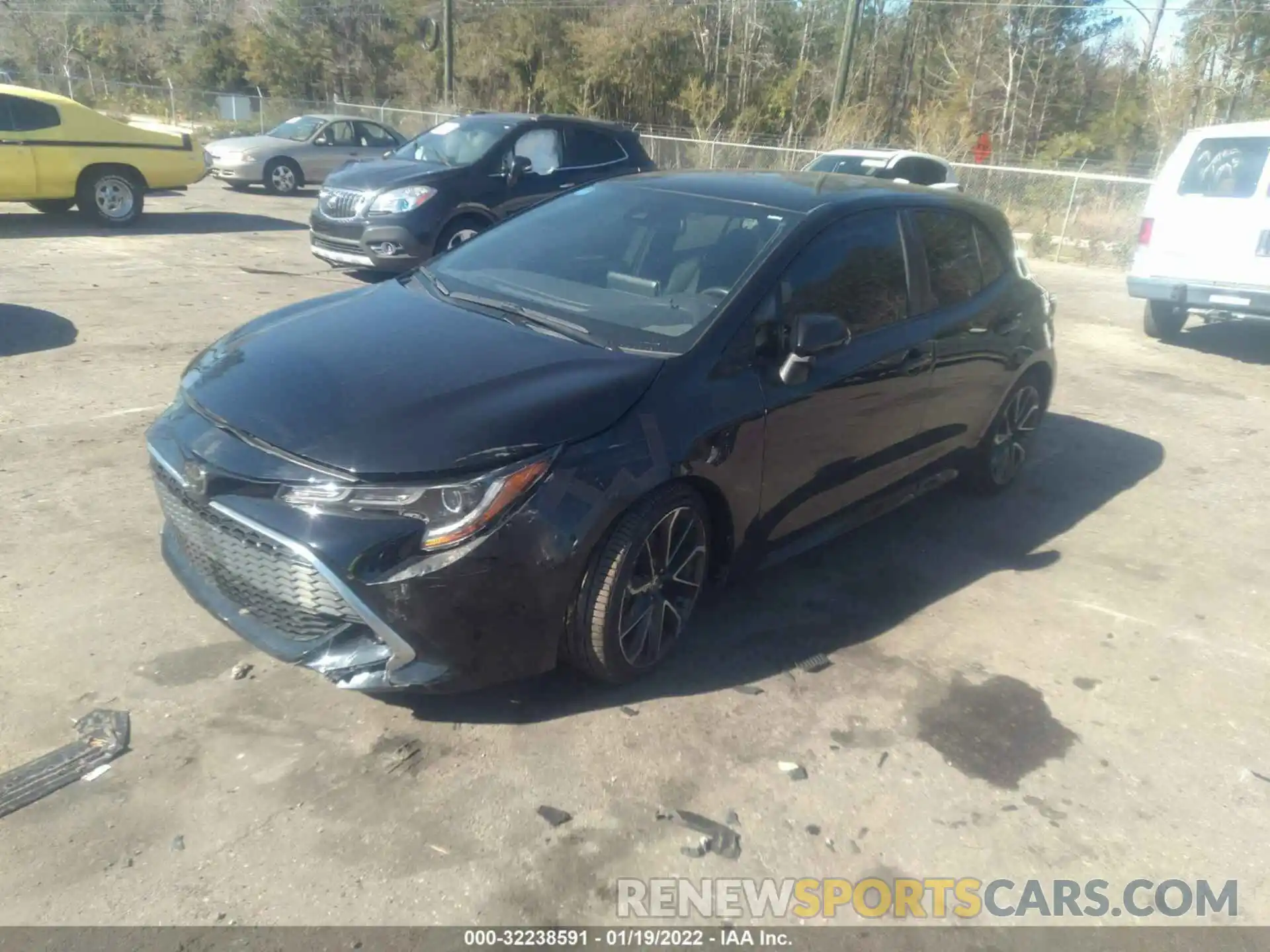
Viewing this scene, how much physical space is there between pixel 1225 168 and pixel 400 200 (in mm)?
7742

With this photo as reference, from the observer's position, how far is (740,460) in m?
3.62

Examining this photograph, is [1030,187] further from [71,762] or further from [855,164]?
[71,762]

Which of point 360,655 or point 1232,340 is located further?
point 1232,340

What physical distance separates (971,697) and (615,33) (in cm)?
3564

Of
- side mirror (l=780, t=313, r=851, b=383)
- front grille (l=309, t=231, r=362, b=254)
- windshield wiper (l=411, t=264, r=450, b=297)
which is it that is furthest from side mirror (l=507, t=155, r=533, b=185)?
side mirror (l=780, t=313, r=851, b=383)

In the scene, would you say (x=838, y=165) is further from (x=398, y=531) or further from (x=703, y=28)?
(x=703, y=28)

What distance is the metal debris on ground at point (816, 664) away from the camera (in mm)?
3818

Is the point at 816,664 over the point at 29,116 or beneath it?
beneath

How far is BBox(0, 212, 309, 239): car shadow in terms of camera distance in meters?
12.3

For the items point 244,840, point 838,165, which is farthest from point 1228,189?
point 244,840

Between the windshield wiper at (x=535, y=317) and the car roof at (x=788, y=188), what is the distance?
1030 millimetres

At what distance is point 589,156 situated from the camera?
36.0 feet

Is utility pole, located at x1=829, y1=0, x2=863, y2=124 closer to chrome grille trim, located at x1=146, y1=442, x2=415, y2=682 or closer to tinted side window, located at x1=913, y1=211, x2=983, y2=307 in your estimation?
tinted side window, located at x1=913, y1=211, x2=983, y2=307

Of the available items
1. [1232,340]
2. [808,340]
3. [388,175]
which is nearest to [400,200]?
[388,175]
